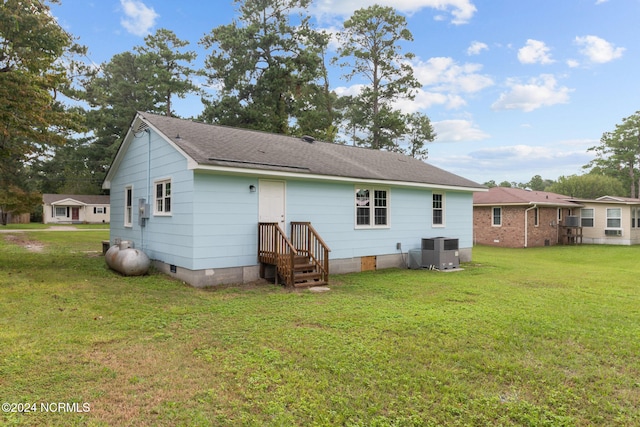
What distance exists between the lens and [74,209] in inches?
1598

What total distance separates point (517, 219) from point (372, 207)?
13.2m

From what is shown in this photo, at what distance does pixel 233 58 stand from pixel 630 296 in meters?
26.8

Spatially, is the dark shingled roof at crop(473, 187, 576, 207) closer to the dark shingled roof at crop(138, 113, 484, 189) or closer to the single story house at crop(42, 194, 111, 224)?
the dark shingled roof at crop(138, 113, 484, 189)

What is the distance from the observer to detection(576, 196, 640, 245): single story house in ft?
69.8

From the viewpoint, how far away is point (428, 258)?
37.4 feet

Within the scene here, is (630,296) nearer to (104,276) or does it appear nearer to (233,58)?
(104,276)

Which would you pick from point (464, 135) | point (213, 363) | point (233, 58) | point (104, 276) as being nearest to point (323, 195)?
point (104, 276)

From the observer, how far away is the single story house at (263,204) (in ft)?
26.8

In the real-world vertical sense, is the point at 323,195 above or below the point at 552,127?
below

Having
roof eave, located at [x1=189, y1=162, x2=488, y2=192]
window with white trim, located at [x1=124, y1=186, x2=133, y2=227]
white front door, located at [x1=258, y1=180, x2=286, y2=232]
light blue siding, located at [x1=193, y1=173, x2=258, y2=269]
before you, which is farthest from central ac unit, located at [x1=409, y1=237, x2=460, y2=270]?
window with white trim, located at [x1=124, y1=186, x2=133, y2=227]

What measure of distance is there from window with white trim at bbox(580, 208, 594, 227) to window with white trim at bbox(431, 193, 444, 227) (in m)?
15.7

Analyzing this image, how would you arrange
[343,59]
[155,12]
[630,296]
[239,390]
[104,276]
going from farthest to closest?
[343,59] → [155,12] → [104,276] → [630,296] → [239,390]

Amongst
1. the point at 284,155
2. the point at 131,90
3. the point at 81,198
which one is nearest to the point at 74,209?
the point at 81,198

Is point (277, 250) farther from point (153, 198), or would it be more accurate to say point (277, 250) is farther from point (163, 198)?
point (153, 198)
